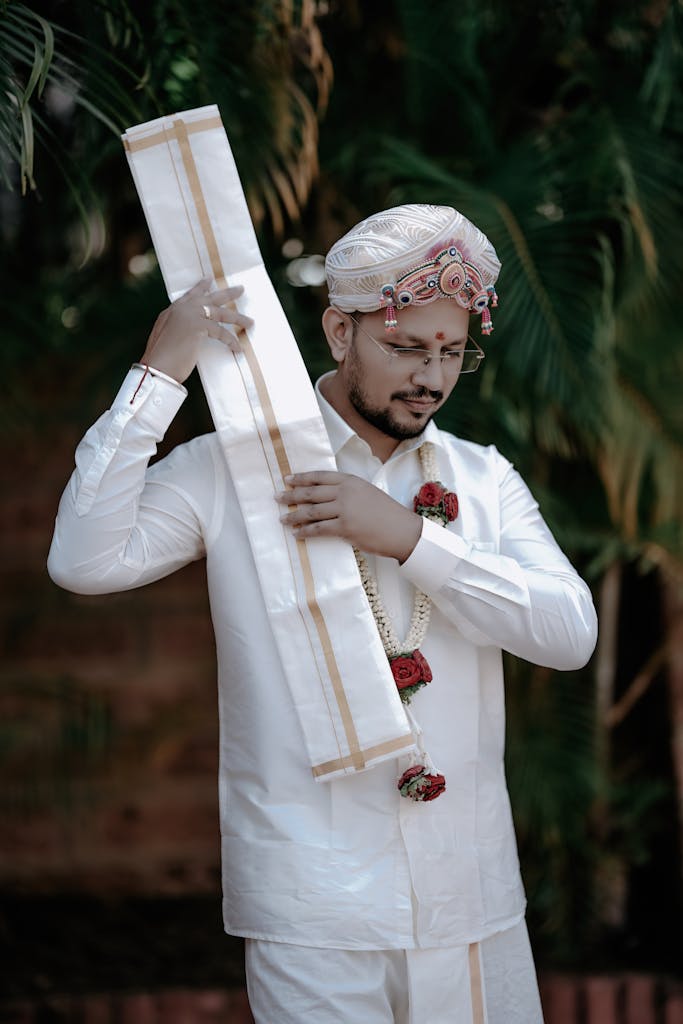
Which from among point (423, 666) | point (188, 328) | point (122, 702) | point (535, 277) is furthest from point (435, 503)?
point (122, 702)

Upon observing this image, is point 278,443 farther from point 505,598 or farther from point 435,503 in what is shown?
point 505,598

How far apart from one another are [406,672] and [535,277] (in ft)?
4.94

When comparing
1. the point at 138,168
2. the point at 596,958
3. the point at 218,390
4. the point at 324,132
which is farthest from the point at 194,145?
the point at 596,958

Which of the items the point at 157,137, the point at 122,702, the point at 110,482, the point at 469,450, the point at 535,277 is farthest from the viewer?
the point at 122,702

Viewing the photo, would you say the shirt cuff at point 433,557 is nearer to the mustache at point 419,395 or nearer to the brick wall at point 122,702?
the mustache at point 419,395

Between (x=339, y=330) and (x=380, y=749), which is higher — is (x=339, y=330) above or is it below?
above

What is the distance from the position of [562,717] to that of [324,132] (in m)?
1.87

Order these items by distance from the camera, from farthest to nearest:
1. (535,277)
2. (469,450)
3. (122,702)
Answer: (122,702) < (535,277) < (469,450)

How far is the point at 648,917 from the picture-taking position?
12.9 ft

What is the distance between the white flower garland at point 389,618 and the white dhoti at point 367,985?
0.47 meters

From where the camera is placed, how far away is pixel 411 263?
1915 mm

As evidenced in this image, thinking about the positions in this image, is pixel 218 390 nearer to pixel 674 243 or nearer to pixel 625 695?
pixel 674 243

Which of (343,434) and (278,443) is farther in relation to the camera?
(343,434)

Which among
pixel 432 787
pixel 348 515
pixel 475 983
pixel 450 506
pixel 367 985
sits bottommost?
pixel 475 983
